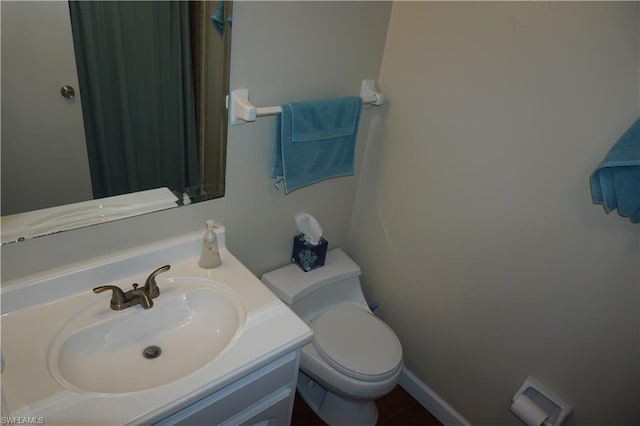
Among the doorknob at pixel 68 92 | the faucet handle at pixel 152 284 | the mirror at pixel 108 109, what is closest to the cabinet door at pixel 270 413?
the faucet handle at pixel 152 284

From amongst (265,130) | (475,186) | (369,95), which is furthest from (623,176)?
(265,130)

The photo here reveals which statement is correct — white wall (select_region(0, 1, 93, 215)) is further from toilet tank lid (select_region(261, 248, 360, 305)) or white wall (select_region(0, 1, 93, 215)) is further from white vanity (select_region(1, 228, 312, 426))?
toilet tank lid (select_region(261, 248, 360, 305))

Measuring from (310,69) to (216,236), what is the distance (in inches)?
26.4

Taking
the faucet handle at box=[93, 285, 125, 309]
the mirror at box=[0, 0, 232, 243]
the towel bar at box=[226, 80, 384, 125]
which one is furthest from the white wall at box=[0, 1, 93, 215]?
the towel bar at box=[226, 80, 384, 125]

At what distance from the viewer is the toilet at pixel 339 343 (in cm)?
156

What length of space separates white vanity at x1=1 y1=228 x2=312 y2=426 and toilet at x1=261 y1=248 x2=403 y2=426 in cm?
31

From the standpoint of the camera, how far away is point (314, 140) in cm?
149

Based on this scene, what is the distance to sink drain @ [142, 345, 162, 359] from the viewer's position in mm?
1129

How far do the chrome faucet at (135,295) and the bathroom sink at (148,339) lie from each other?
0.07 ft

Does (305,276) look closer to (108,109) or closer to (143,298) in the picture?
(143,298)

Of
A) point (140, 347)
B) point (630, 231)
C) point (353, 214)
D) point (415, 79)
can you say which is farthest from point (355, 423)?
point (415, 79)

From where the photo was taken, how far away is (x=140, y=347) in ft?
3.77

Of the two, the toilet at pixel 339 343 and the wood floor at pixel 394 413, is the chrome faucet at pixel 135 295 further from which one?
the wood floor at pixel 394 413

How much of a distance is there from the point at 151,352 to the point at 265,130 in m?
0.79
